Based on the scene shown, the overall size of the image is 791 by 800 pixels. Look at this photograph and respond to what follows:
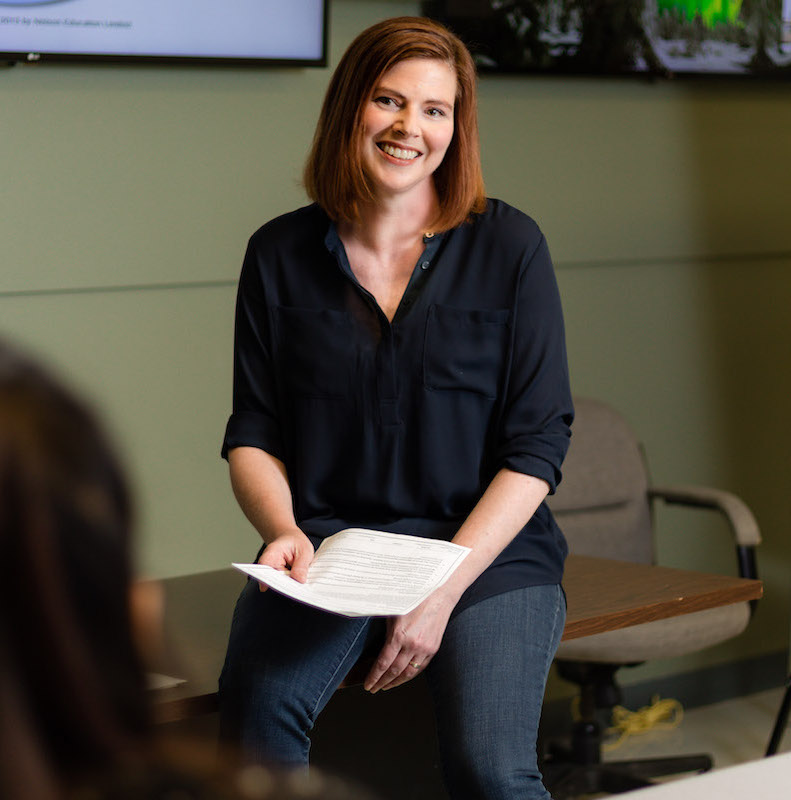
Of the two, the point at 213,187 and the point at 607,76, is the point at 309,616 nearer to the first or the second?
the point at 213,187

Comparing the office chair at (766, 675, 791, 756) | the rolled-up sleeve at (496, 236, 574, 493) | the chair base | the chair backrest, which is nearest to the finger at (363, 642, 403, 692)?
the rolled-up sleeve at (496, 236, 574, 493)

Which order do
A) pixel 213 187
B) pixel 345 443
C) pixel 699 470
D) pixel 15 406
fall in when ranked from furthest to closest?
pixel 699 470
pixel 213 187
pixel 345 443
pixel 15 406

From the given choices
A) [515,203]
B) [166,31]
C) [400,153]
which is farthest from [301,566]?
[515,203]

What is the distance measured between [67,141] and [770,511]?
2310mm

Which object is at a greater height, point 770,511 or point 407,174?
point 407,174

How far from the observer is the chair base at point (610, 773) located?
115 inches

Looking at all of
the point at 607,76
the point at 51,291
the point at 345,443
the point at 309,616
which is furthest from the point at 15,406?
the point at 607,76

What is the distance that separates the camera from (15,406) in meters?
0.48

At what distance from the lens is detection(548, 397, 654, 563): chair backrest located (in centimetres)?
309

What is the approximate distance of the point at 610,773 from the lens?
2957 mm

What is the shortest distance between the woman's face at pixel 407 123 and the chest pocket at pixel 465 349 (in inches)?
8.9

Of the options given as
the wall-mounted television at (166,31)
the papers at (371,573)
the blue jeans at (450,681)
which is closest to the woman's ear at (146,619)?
the papers at (371,573)

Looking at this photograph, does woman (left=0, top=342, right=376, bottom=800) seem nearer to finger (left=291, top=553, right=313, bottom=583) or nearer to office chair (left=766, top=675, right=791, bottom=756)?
finger (left=291, top=553, right=313, bottom=583)

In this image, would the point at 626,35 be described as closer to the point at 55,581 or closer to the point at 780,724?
the point at 780,724
